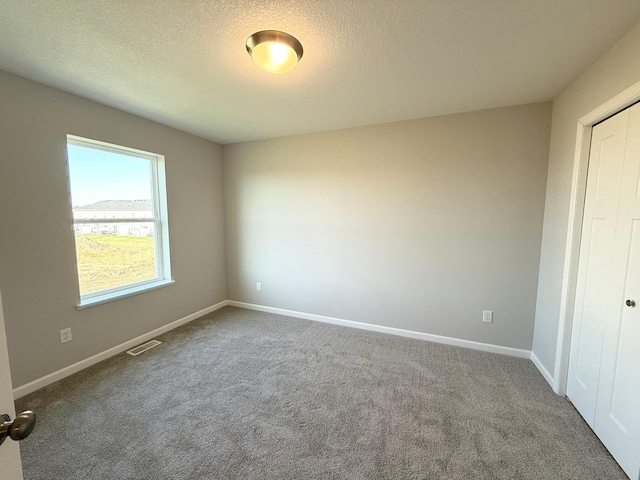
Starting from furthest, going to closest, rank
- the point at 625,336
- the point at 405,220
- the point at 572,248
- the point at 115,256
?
the point at 405,220 → the point at 115,256 → the point at 572,248 → the point at 625,336

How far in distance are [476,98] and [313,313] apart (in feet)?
9.91

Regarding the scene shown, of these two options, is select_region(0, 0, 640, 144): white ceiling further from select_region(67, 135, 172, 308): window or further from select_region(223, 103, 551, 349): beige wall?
select_region(67, 135, 172, 308): window

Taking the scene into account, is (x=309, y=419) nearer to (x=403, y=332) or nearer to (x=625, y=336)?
(x=403, y=332)

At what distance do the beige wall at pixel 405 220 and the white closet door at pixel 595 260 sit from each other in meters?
0.66

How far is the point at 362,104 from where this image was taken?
2572mm

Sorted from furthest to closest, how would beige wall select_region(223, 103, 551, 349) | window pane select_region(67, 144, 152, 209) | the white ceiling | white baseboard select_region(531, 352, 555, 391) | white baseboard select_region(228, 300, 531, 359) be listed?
white baseboard select_region(228, 300, 531, 359) < beige wall select_region(223, 103, 551, 349) < window pane select_region(67, 144, 152, 209) < white baseboard select_region(531, 352, 555, 391) < the white ceiling

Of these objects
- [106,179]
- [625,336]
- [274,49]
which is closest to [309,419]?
[625,336]

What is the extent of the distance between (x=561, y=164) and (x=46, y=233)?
4.37 m

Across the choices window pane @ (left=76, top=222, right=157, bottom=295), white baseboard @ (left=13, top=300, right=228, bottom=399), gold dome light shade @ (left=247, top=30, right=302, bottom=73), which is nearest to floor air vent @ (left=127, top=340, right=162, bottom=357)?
white baseboard @ (left=13, top=300, right=228, bottom=399)

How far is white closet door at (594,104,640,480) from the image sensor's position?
1.48 metres

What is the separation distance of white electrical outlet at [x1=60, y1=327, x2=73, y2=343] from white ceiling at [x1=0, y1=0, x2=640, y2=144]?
6.89 feet

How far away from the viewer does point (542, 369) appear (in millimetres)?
2428

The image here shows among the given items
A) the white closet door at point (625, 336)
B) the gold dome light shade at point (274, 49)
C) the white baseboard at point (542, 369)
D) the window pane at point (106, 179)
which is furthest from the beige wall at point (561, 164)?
the window pane at point (106, 179)

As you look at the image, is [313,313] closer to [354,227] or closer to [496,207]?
[354,227]
